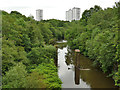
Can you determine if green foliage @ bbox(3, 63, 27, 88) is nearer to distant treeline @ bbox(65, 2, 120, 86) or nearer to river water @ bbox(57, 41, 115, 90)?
distant treeline @ bbox(65, 2, 120, 86)

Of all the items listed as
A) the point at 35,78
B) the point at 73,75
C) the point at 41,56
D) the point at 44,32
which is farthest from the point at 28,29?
the point at 44,32

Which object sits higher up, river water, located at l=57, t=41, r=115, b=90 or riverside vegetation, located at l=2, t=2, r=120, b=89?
riverside vegetation, located at l=2, t=2, r=120, b=89

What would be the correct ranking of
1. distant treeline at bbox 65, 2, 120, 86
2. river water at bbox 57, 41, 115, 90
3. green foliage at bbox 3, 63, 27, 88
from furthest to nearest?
1. river water at bbox 57, 41, 115, 90
2. distant treeline at bbox 65, 2, 120, 86
3. green foliage at bbox 3, 63, 27, 88

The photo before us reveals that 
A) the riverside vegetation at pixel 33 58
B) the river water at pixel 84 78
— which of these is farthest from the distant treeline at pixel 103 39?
the river water at pixel 84 78

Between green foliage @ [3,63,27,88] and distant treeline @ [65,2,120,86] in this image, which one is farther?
distant treeline @ [65,2,120,86]

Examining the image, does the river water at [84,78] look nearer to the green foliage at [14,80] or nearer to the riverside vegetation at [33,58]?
the riverside vegetation at [33,58]

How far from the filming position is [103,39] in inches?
693

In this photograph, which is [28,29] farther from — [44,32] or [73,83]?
[44,32]

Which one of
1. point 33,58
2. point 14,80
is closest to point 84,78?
point 33,58

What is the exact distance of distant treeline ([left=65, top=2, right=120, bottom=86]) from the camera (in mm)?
13488

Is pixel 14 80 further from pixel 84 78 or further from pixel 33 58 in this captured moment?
pixel 84 78

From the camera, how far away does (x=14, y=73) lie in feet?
32.3

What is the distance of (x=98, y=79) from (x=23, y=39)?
463 inches

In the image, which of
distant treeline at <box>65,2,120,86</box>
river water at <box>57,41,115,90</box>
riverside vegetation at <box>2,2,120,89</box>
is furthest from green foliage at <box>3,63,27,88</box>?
river water at <box>57,41,115,90</box>
